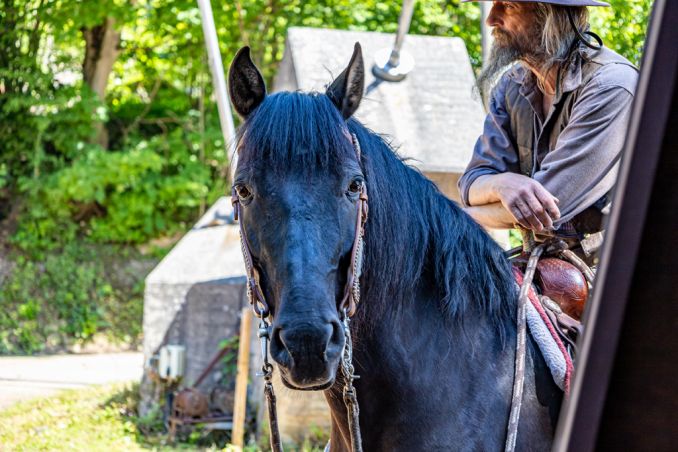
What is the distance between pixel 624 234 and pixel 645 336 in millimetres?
85

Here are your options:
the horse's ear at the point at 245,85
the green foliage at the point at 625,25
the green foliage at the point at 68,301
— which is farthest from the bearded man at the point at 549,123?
the green foliage at the point at 68,301

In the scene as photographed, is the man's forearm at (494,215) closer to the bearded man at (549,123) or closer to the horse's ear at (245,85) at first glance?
the bearded man at (549,123)

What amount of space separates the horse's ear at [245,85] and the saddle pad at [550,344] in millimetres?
959

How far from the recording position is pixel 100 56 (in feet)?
48.1

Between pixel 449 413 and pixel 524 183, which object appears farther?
pixel 524 183

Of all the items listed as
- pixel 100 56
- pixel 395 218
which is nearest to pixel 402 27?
pixel 395 218

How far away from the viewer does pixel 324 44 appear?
791 cm

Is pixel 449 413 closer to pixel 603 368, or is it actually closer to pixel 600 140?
pixel 600 140

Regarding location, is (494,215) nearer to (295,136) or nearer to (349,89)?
(349,89)

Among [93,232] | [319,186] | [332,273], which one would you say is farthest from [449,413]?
[93,232]

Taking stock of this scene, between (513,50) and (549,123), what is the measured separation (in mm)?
265

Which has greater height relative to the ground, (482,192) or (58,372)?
(482,192)

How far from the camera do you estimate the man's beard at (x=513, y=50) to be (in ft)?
9.31

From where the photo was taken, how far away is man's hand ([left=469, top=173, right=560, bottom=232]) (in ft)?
8.45
